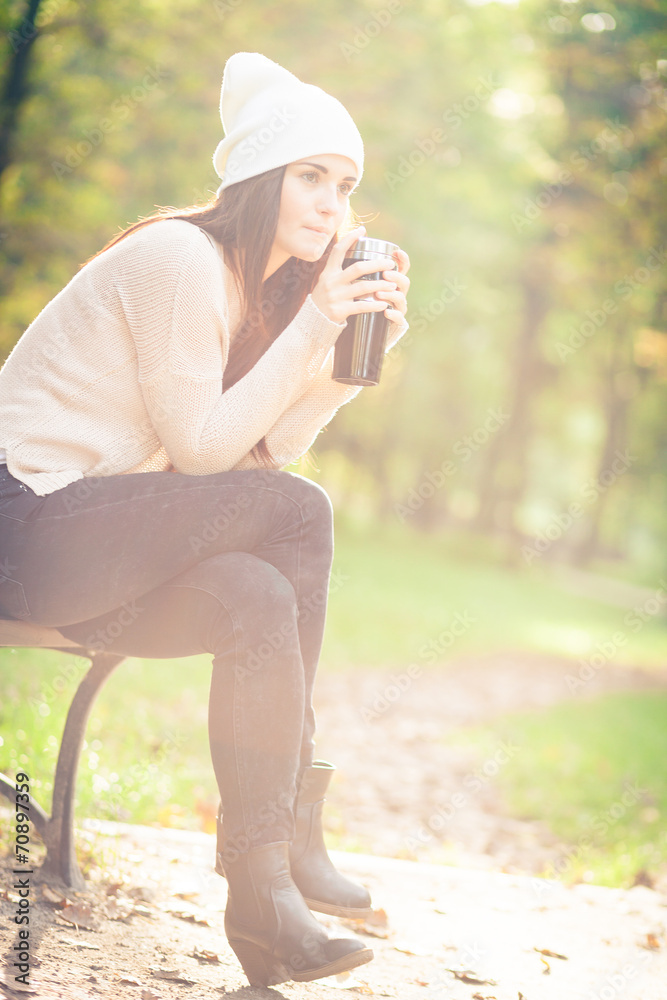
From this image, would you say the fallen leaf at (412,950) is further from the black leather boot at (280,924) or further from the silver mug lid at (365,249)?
the silver mug lid at (365,249)

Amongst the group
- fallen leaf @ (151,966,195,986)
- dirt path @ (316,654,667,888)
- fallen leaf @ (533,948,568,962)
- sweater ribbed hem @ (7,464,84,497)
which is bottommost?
dirt path @ (316,654,667,888)

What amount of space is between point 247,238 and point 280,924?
5.32ft

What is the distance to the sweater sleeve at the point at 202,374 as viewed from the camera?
7.13 ft

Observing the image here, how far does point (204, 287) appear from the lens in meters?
2.21

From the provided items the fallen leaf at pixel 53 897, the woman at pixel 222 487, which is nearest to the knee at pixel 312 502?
the woman at pixel 222 487

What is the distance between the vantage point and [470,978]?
2.42 meters

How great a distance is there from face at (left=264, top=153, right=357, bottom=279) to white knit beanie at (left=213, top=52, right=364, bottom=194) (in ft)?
0.12

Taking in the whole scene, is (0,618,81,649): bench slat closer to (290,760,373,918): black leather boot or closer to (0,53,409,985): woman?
(0,53,409,985): woman

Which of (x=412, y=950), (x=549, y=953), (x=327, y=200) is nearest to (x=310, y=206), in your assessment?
(x=327, y=200)

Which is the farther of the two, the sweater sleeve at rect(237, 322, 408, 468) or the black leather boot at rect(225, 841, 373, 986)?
the sweater sleeve at rect(237, 322, 408, 468)

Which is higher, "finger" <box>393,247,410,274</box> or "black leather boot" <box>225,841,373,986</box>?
"finger" <box>393,247,410,274</box>

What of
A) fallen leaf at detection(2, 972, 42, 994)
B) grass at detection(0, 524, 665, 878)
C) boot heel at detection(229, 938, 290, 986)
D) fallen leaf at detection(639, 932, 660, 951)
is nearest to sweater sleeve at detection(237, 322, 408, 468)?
boot heel at detection(229, 938, 290, 986)

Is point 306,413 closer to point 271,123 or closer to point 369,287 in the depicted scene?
point 369,287

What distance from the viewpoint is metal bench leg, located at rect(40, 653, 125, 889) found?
257 centimetres
